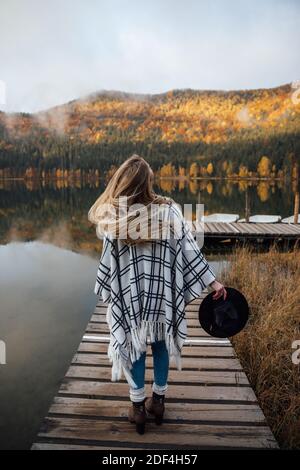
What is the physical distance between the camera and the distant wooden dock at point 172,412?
2107mm

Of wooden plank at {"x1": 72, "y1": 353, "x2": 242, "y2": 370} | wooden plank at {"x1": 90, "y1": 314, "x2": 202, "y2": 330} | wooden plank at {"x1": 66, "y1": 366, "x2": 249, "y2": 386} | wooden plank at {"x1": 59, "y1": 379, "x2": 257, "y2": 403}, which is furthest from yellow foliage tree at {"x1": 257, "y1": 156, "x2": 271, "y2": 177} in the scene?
wooden plank at {"x1": 59, "y1": 379, "x2": 257, "y2": 403}

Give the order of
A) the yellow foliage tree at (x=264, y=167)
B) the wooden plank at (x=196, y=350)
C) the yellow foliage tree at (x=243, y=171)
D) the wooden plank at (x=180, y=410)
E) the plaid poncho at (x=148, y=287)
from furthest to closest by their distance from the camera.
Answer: the yellow foliage tree at (x=243, y=171) < the yellow foliage tree at (x=264, y=167) < the wooden plank at (x=196, y=350) < the wooden plank at (x=180, y=410) < the plaid poncho at (x=148, y=287)

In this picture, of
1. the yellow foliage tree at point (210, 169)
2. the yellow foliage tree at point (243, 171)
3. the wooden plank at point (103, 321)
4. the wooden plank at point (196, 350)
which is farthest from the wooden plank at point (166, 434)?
the yellow foliage tree at point (210, 169)

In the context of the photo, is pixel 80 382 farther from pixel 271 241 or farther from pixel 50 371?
pixel 271 241

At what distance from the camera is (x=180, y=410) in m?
2.41

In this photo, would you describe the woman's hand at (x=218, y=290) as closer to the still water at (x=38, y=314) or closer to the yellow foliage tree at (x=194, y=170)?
the still water at (x=38, y=314)

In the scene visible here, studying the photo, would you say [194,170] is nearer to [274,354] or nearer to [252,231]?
[252,231]

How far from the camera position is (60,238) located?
49.3 ft

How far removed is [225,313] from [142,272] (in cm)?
65

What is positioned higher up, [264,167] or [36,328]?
[264,167]

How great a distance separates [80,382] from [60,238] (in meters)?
12.8

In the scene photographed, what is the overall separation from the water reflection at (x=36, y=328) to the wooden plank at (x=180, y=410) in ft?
4.34

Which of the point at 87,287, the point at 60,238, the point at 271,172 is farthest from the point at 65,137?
the point at 87,287

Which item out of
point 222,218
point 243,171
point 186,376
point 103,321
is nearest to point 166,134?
point 243,171
